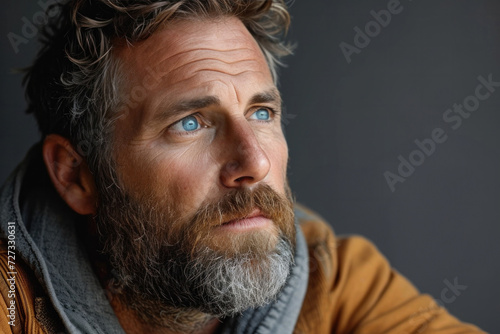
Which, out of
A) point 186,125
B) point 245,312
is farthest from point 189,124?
point 245,312

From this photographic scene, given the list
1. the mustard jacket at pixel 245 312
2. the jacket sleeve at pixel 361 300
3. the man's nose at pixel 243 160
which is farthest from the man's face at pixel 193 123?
the jacket sleeve at pixel 361 300

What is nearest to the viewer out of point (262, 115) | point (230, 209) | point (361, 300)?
point (230, 209)

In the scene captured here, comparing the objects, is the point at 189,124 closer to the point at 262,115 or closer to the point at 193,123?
the point at 193,123

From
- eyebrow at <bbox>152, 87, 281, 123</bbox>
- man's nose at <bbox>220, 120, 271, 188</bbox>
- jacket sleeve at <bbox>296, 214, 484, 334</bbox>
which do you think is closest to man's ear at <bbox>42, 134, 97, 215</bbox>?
eyebrow at <bbox>152, 87, 281, 123</bbox>

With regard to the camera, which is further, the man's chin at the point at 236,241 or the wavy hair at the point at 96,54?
the wavy hair at the point at 96,54

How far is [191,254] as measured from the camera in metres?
1.39

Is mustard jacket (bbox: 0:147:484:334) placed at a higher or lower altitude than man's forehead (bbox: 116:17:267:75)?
lower

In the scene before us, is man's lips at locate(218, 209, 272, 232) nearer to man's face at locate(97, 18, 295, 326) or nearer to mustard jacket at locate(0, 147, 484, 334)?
man's face at locate(97, 18, 295, 326)

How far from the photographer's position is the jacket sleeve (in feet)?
5.58

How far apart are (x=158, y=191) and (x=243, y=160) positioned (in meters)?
0.24

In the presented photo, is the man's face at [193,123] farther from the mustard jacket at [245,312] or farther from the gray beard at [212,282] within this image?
the mustard jacket at [245,312]

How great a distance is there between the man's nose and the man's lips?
0.08 meters

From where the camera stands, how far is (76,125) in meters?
1.60

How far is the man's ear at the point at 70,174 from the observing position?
160cm
